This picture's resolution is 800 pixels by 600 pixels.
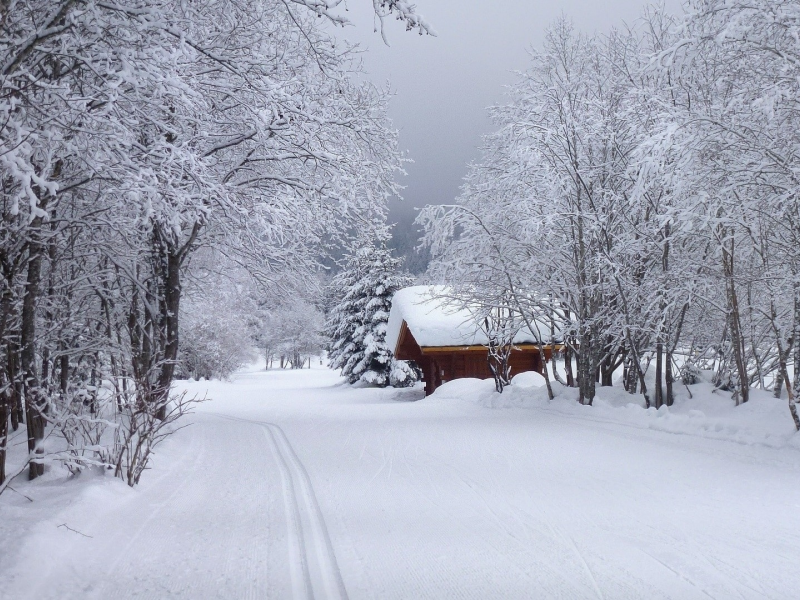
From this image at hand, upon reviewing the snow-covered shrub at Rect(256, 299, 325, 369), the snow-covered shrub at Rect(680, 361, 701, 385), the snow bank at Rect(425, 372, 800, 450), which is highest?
the snow-covered shrub at Rect(256, 299, 325, 369)

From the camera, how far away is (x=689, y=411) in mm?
10664

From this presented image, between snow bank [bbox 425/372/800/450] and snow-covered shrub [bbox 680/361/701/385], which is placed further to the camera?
snow-covered shrub [bbox 680/361/701/385]

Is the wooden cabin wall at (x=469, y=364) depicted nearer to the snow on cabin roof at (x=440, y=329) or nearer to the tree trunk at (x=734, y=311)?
the snow on cabin roof at (x=440, y=329)

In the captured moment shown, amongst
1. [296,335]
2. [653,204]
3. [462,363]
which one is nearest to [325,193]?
[653,204]

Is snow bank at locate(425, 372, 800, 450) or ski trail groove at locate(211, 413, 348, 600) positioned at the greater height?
snow bank at locate(425, 372, 800, 450)

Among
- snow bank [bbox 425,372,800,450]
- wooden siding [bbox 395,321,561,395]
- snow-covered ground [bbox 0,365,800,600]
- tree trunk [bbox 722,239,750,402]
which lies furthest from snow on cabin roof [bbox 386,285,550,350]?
snow-covered ground [bbox 0,365,800,600]

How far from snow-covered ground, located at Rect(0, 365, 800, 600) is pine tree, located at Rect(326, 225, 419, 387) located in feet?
79.3

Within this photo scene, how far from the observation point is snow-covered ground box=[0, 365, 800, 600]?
159 inches

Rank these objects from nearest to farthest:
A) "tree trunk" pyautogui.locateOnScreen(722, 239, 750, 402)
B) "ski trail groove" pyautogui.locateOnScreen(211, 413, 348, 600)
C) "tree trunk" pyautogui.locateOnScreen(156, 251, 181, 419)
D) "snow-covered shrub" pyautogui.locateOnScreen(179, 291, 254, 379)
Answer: "ski trail groove" pyautogui.locateOnScreen(211, 413, 348, 600), "tree trunk" pyautogui.locateOnScreen(722, 239, 750, 402), "tree trunk" pyautogui.locateOnScreen(156, 251, 181, 419), "snow-covered shrub" pyautogui.locateOnScreen(179, 291, 254, 379)

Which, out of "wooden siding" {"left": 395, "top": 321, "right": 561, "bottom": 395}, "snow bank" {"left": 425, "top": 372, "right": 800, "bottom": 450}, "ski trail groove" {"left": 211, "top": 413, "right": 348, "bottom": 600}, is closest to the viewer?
"ski trail groove" {"left": 211, "top": 413, "right": 348, "bottom": 600}

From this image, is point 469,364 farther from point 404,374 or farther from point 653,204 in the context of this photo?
point 653,204

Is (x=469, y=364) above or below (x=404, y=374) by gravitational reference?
above

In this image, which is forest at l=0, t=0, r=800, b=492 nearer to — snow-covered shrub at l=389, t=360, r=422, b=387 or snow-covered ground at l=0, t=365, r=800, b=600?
snow-covered ground at l=0, t=365, r=800, b=600

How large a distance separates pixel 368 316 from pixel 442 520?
30.6m
